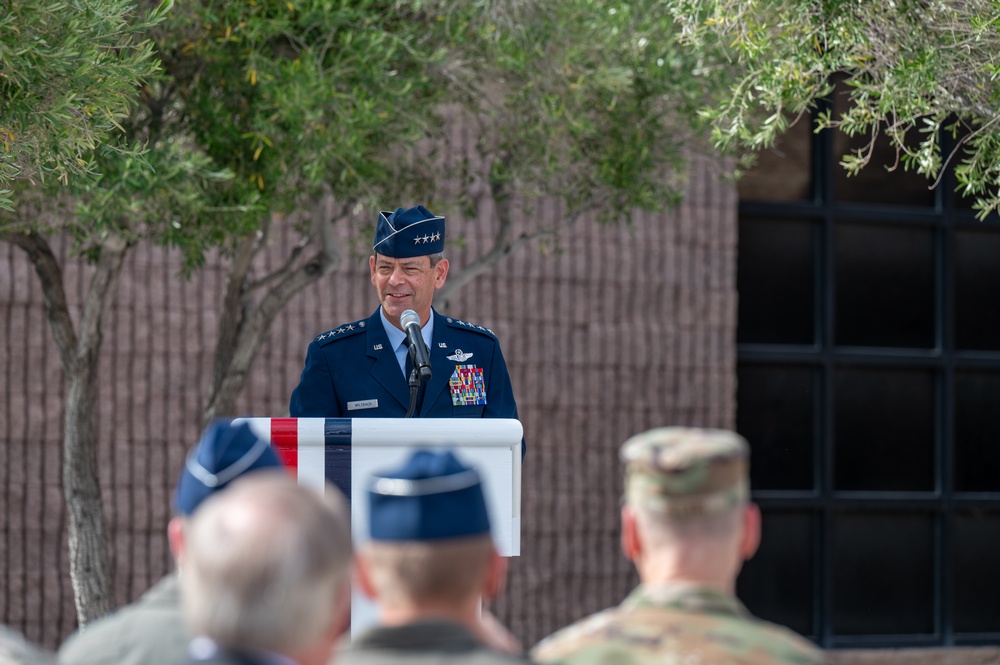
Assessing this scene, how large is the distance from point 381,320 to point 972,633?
732 centimetres

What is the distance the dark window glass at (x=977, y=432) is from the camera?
11.4 metres

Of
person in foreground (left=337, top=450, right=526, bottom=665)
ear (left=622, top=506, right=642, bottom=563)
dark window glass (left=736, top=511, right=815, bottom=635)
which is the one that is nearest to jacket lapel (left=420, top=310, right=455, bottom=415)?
ear (left=622, top=506, right=642, bottom=563)

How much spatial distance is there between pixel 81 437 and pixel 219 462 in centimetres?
484

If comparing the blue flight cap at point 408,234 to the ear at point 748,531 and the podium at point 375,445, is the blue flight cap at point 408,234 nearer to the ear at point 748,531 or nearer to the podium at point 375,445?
the podium at point 375,445

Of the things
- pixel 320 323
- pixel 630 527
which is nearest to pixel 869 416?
pixel 320 323

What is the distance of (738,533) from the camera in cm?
269

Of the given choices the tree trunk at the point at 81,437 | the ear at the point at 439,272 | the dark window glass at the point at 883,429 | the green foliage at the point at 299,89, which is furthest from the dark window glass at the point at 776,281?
the ear at the point at 439,272

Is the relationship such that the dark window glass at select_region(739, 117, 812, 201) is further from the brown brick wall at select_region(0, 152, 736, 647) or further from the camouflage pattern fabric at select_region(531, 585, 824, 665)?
the camouflage pattern fabric at select_region(531, 585, 824, 665)

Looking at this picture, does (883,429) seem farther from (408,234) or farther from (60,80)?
(60,80)

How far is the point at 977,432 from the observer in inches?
451

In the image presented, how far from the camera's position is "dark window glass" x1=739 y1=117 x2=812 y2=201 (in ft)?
35.6

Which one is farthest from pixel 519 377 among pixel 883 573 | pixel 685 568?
pixel 685 568

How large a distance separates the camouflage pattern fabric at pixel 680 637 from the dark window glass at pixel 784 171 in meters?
8.40

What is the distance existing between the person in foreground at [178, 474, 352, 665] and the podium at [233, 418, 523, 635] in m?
2.11
